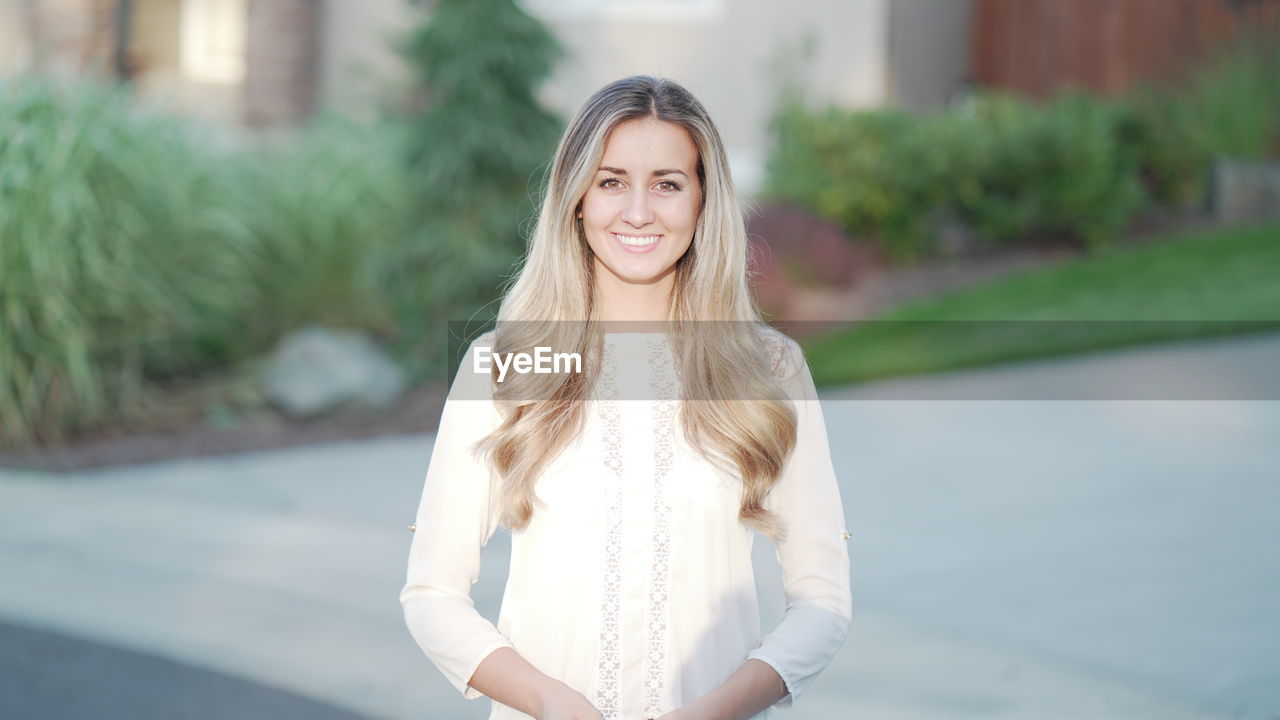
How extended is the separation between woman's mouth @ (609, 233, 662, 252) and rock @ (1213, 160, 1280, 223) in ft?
37.6

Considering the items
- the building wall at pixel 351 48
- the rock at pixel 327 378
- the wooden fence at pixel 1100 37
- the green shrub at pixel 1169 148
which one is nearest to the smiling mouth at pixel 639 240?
the rock at pixel 327 378

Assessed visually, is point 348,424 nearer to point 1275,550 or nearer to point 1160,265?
point 1275,550

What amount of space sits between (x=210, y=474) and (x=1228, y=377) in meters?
5.60

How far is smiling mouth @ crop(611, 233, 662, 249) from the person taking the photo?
2.14 metres

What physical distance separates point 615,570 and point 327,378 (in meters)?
6.24

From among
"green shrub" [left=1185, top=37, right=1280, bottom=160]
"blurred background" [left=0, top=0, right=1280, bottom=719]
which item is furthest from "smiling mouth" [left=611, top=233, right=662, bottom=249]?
"green shrub" [left=1185, top=37, right=1280, bottom=160]

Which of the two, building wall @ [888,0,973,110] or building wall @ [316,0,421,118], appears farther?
building wall @ [888,0,973,110]

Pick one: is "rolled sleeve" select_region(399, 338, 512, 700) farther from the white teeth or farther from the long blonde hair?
the white teeth

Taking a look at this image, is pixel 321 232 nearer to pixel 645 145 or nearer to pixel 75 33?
pixel 75 33

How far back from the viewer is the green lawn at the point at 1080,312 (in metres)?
8.80

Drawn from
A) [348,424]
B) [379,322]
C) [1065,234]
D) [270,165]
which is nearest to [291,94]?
[270,165]

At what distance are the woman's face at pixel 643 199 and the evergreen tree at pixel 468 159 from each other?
20.4ft

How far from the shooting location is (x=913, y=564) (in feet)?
17.3

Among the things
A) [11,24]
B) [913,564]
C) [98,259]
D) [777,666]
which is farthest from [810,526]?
[11,24]
